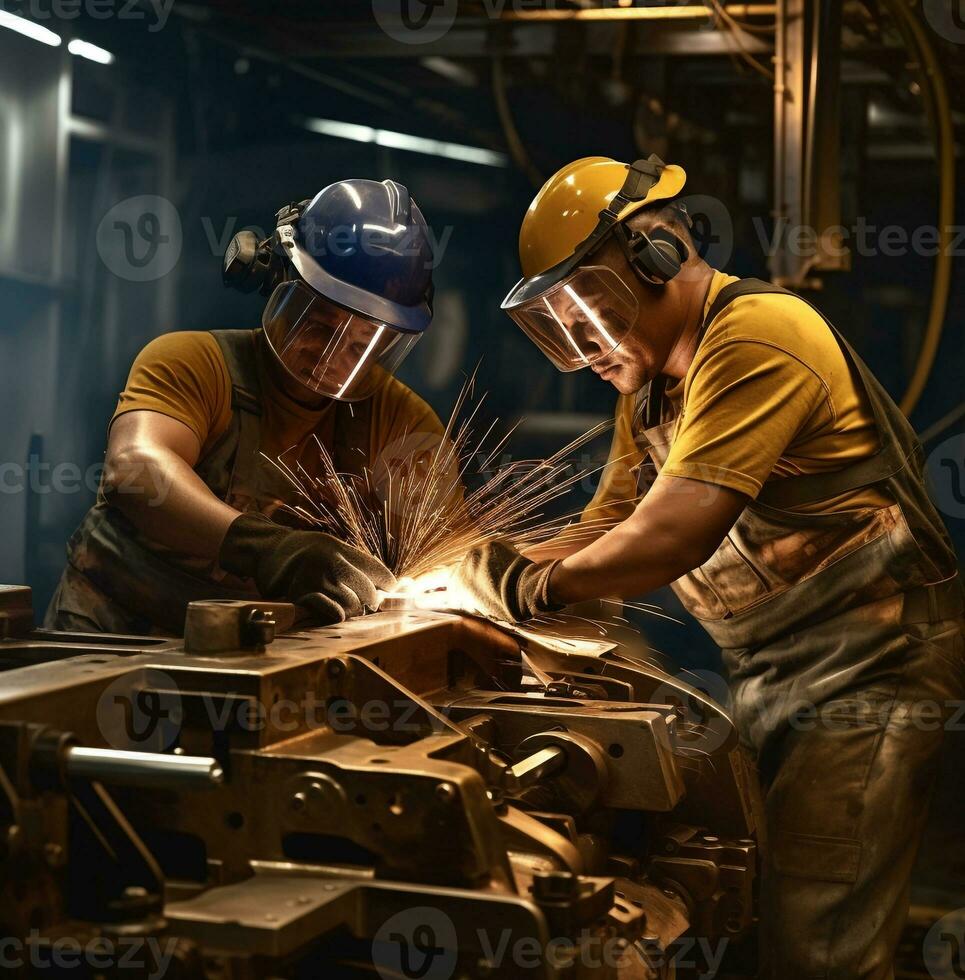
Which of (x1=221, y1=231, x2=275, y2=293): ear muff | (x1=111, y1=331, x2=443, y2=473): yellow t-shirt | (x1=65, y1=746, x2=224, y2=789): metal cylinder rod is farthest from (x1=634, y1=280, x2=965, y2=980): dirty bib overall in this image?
(x1=65, y1=746, x2=224, y2=789): metal cylinder rod

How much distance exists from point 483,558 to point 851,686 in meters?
0.86

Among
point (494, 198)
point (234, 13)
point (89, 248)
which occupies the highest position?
point (234, 13)

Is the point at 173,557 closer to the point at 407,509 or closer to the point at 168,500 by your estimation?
the point at 168,500

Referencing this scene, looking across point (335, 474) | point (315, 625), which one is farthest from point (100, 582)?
point (315, 625)

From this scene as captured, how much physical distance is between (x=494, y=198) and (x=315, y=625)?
3.44 metres

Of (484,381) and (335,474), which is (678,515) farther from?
(484,381)

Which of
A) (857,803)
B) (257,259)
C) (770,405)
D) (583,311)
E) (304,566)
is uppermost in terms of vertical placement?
(257,259)

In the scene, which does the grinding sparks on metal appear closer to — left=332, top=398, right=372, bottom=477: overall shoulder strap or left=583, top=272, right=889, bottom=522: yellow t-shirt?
left=332, top=398, right=372, bottom=477: overall shoulder strap

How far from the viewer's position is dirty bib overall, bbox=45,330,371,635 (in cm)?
320

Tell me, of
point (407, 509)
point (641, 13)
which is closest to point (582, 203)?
point (407, 509)

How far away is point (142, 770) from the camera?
1.45 m

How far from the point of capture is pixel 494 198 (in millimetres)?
5477

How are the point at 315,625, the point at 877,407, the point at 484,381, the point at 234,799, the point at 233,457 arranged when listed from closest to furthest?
the point at 234,799 → the point at 315,625 → the point at 877,407 → the point at 233,457 → the point at 484,381

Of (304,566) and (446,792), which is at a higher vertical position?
(304,566)
